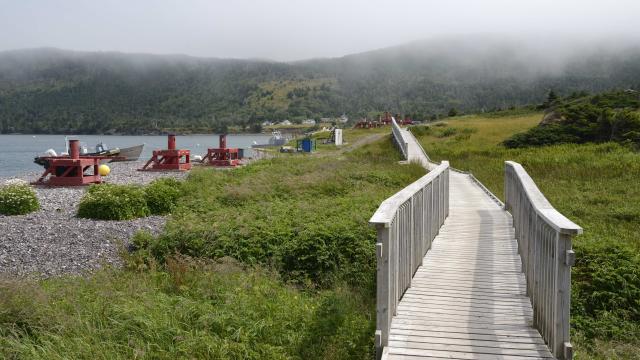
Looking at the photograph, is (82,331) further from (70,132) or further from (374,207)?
(70,132)

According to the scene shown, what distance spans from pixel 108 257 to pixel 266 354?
5.71m

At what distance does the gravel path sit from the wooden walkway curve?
18.5ft

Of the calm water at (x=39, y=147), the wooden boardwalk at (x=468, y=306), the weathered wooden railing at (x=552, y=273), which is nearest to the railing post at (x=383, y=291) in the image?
the wooden boardwalk at (x=468, y=306)

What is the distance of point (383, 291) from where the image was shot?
539cm

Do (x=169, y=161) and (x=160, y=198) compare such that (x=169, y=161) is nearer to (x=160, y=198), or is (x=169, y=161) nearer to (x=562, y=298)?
(x=160, y=198)

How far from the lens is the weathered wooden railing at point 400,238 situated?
5.34m

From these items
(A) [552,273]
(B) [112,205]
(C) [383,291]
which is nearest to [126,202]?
(B) [112,205]

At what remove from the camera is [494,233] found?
427 inches

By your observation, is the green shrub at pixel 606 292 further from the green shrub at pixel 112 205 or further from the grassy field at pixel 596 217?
the green shrub at pixel 112 205

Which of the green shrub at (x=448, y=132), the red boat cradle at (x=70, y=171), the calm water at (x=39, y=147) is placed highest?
the green shrub at (x=448, y=132)

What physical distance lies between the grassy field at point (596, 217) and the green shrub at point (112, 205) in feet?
32.2

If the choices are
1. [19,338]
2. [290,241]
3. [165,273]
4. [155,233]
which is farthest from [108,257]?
[19,338]

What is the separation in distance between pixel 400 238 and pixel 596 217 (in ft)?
26.3

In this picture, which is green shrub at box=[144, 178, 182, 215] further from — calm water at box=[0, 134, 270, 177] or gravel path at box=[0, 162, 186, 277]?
calm water at box=[0, 134, 270, 177]
